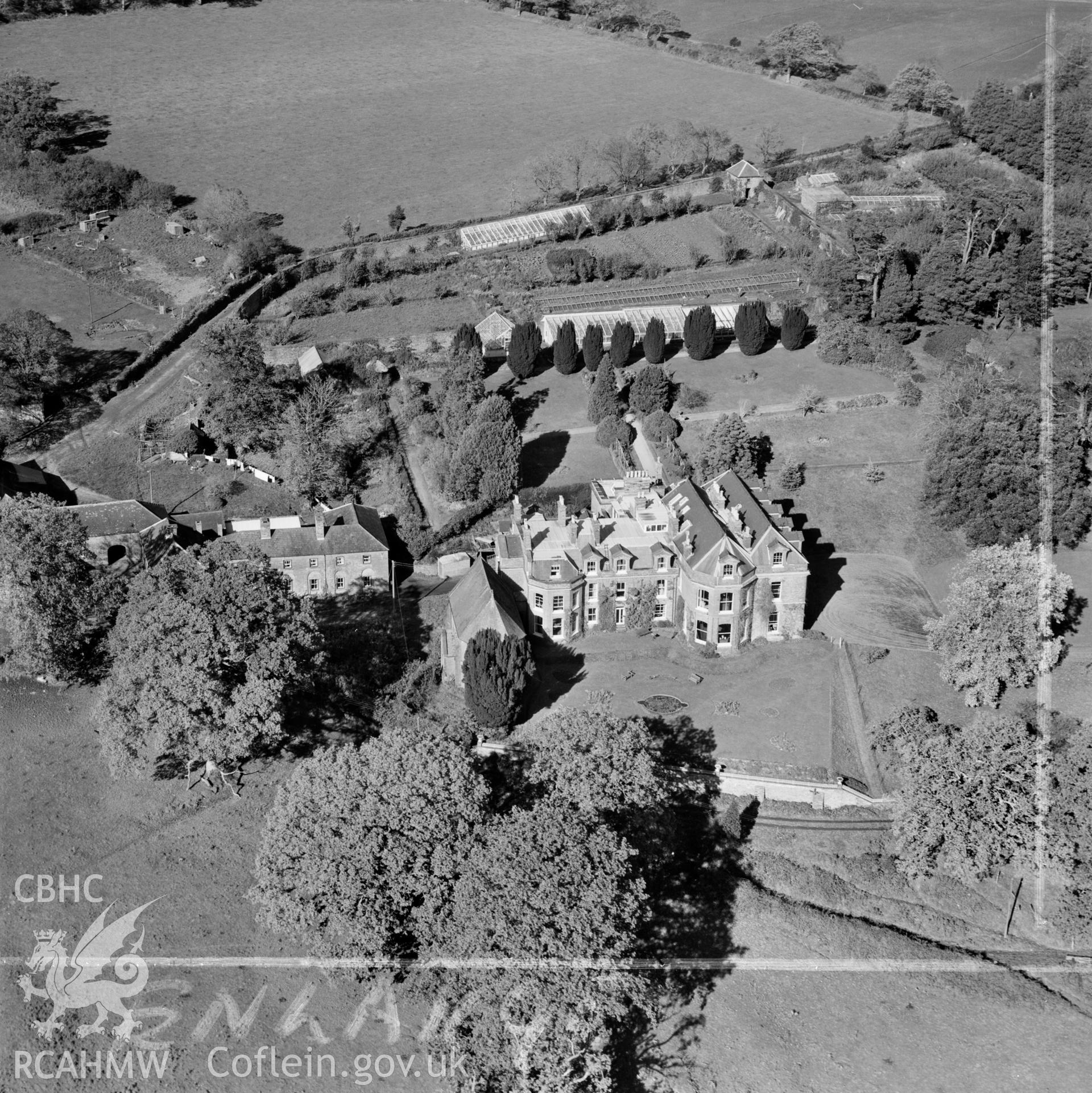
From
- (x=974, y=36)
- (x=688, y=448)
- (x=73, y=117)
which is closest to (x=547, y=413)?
(x=688, y=448)

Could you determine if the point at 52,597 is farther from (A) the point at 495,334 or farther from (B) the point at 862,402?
(B) the point at 862,402

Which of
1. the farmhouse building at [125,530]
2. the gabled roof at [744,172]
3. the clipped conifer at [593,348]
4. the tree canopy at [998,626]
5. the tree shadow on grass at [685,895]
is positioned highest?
the gabled roof at [744,172]

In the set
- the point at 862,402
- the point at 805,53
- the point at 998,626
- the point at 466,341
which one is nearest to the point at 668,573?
the point at 998,626

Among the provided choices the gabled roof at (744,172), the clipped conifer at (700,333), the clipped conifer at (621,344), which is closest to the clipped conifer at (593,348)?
the clipped conifer at (621,344)

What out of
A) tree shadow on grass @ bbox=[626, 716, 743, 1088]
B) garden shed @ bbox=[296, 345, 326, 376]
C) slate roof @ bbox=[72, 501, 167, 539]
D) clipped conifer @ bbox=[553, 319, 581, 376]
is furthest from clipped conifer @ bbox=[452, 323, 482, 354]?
tree shadow on grass @ bbox=[626, 716, 743, 1088]

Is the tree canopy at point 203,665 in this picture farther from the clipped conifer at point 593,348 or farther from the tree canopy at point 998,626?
the clipped conifer at point 593,348

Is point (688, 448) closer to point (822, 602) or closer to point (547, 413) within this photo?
point (547, 413)
